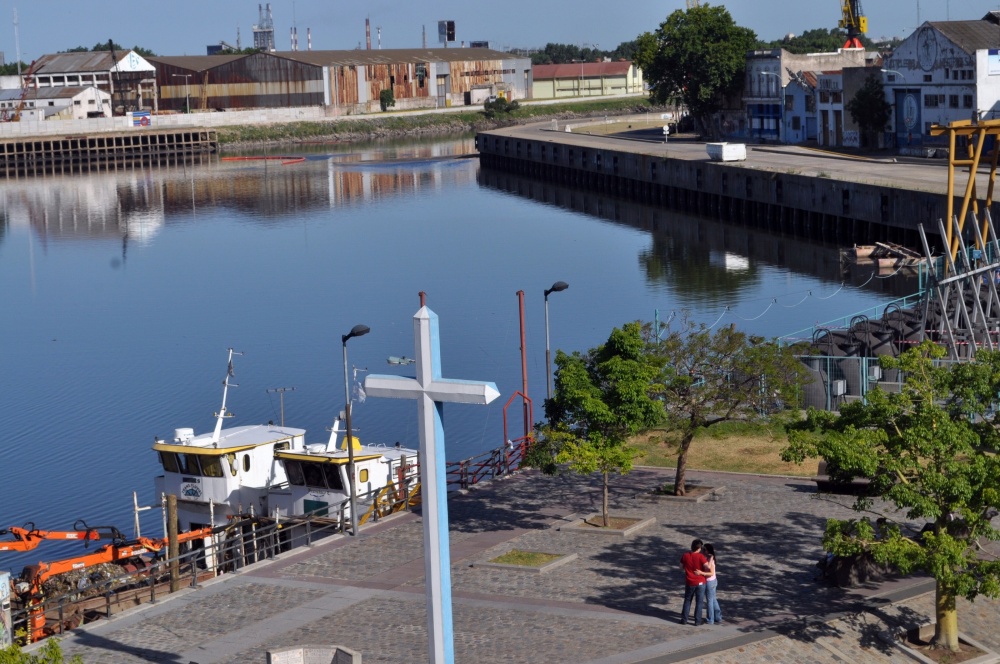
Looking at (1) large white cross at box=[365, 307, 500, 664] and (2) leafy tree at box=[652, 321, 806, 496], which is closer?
(1) large white cross at box=[365, 307, 500, 664]

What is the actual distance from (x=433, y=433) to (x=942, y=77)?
90212 millimetres

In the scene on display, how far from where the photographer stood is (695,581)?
22406 mm

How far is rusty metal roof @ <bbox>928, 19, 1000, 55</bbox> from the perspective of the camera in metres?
96.1

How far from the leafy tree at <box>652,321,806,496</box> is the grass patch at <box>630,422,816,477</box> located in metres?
1.66

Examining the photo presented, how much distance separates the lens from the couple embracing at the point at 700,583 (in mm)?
22344

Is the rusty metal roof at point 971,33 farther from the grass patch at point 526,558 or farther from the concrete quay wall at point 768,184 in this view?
the grass patch at point 526,558

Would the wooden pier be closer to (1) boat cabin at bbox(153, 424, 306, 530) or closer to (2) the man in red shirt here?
(1) boat cabin at bbox(153, 424, 306, 530)

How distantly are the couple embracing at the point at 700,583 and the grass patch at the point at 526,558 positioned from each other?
446 centimetres

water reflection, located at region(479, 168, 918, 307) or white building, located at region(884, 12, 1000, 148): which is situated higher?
white building, located at region(884, 12, 1000, 148)

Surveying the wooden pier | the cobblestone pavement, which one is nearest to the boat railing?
the cobblestone pavement

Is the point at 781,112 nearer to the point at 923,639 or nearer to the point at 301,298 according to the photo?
the point at 301,298

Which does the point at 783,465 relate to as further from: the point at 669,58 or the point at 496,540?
the point at 669,58

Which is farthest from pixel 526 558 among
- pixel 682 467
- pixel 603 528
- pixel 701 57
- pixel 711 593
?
pixel 701 57

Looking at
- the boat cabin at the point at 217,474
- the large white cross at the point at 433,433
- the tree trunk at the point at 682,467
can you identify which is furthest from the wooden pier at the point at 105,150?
the large white cross at the point at 433,433
